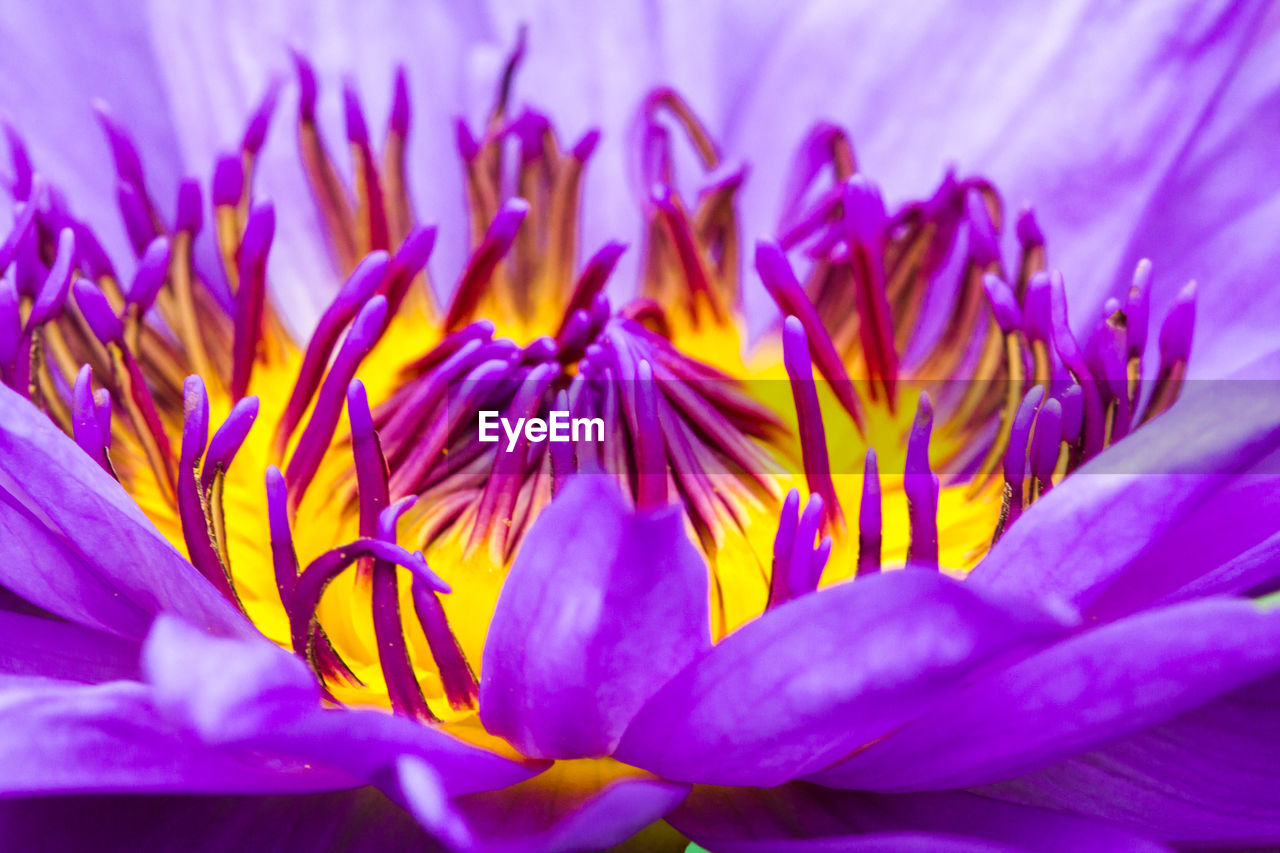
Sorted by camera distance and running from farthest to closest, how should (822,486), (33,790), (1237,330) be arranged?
(1237,330), (822,486), (33,790)

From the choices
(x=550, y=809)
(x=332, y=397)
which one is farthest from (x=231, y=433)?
(x=550, y=809)

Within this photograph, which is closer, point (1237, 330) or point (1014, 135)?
point (1237, 330)

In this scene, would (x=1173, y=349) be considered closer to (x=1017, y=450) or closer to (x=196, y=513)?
(x=1017, y=450)

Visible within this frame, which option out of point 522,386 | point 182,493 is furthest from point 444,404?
point 182,493

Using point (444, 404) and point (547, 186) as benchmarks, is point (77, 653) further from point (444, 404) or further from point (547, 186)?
point (547, 186)

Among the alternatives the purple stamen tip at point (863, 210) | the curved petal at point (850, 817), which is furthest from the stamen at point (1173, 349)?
the curved petal at point (850, 817)

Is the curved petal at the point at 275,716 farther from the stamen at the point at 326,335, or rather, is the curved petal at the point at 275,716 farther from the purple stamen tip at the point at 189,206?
the purple stamen tip at the point at 189,206
